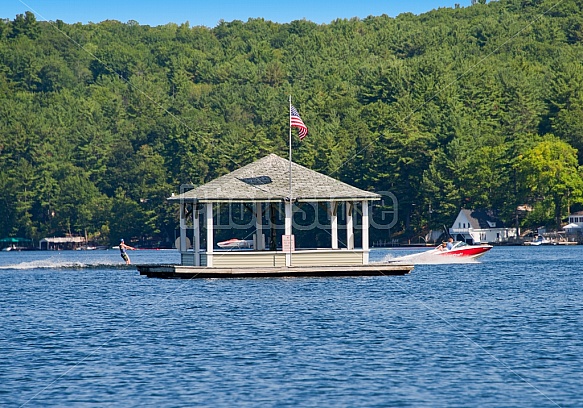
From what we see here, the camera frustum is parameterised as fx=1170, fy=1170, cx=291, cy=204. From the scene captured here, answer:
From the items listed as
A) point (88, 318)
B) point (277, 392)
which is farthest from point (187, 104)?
point (277, 392)

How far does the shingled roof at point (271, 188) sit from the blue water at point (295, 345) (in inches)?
147

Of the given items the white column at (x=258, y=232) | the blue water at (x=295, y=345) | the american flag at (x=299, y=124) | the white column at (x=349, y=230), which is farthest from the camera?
the white column at (x=258, y=232)

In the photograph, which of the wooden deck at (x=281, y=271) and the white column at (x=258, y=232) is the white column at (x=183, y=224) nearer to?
the wooden deck at (x=281, y=271)

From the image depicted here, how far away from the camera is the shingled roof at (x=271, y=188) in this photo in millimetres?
49094

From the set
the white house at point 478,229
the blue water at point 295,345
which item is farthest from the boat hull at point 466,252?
the white house at point 478,229

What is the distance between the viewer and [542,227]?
135625 millimetres

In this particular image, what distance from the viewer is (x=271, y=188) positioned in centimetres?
5006

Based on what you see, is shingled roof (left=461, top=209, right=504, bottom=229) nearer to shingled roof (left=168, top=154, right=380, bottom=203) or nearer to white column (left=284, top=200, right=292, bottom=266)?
shingled roof (left=168, top=154, right=380, bottom=203)

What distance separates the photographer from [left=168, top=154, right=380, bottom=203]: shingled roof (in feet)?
161

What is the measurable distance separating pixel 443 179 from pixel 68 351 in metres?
106

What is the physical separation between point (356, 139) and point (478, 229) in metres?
20.6

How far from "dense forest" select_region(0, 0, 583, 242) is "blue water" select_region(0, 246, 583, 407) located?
8575 cm

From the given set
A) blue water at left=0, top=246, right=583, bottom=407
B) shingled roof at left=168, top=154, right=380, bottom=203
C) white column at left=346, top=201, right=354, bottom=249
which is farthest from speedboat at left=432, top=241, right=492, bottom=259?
shingled roof at left=168, top=154, right=380, bottom=203

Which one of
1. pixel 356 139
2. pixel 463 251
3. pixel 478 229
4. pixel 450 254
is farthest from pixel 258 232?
pixel 356 139
